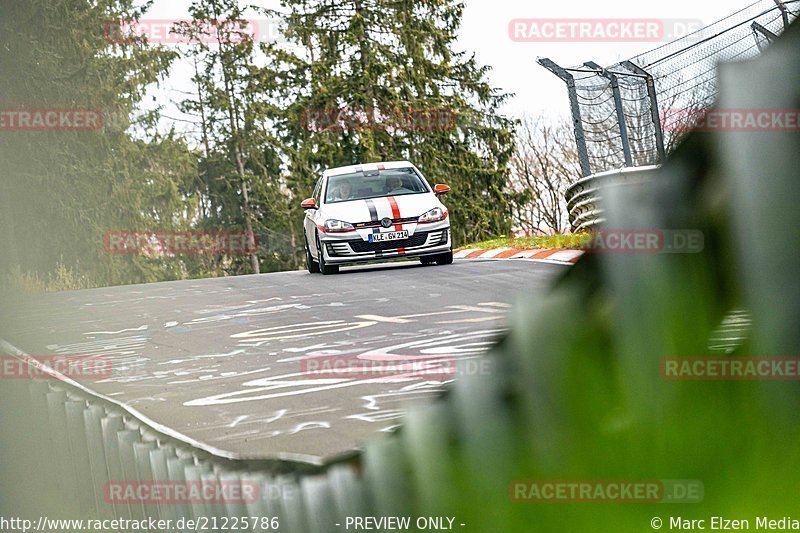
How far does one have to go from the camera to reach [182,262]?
43406mm

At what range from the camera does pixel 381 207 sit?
16250 millimetres

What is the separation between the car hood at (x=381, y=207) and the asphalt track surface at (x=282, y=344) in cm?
100

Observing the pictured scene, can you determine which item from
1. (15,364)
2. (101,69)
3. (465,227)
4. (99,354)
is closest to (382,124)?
(465,227)

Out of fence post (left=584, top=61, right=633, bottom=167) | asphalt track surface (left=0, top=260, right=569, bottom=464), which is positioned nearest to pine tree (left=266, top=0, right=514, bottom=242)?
asphalt track surface (left=0, top=260, right=569, bottom=464)

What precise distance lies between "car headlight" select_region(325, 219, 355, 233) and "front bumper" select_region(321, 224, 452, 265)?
81mm

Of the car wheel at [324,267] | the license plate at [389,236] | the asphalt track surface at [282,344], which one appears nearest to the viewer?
the asphalt track surface at [282,344]

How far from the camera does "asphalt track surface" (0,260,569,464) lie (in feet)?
16.5

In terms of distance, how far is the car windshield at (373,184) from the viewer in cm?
1725

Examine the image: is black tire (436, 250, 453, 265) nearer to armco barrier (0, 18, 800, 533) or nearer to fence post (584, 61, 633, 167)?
fence post (584, 61, 633, 167)

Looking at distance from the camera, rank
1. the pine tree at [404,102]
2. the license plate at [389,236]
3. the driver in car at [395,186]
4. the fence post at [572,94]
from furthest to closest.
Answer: the pine tree at [404,102]
the driver in car at [395,186]
the license plate at [389,236]
the fence post at [572,94]

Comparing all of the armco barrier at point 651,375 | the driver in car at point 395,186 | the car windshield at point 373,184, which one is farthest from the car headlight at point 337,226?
the armco barrier at point 651,375

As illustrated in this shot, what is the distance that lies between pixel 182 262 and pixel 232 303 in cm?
3181

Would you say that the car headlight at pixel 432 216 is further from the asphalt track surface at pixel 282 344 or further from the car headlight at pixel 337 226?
the car headlight at pixel 337 226

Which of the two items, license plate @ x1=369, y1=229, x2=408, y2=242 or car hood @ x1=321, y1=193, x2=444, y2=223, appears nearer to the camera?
license plate @ x1=369, y1=229, x2=408, y2=242
